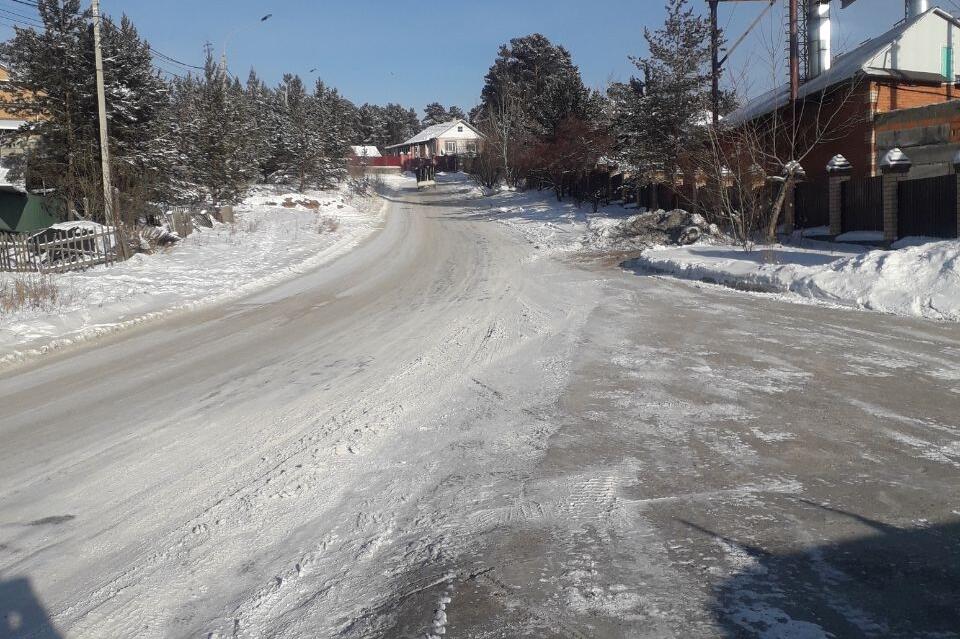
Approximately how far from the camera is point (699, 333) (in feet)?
35.2

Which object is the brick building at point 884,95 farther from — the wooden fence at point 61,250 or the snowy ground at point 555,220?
the wooden fence at point 61,250

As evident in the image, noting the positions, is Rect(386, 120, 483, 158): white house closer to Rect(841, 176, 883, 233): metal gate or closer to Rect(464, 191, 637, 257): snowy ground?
Rect(464, 191, 637, 257): snowy ground

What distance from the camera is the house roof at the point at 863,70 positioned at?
25031 mm

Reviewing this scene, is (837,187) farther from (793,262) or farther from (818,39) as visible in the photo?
(818,39)

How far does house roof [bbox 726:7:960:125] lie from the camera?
25.0 meters

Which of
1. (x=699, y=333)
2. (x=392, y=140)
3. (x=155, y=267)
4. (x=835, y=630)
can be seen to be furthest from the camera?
(x=392, y=140)

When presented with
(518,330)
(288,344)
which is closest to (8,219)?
(288,344)

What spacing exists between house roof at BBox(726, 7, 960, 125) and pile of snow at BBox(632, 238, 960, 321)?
10.1 metres

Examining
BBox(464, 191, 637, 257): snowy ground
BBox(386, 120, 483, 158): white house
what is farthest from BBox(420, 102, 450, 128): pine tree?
BBox(464, 191, 637, 257): snowy ground

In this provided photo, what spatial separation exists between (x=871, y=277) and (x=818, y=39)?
798 inches

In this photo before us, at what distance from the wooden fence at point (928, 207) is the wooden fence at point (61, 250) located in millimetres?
21419

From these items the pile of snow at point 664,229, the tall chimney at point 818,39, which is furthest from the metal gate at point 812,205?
the tall chimney at point 818,39

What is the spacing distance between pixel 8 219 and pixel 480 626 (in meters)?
31.8

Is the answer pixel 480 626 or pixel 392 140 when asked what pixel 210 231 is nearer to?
pixel 480 626
